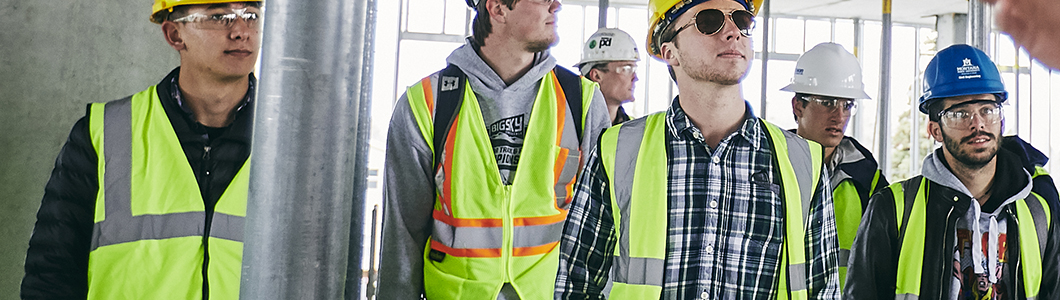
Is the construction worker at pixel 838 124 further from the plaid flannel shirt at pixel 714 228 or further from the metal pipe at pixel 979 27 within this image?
the plaid flannel shirt at pixel 714 228

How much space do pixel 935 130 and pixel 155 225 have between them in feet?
10.8

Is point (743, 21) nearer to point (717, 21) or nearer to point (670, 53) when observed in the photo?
point (717, 21)

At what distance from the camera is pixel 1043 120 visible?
13766 millimetres

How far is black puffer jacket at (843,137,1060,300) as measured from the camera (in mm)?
3365

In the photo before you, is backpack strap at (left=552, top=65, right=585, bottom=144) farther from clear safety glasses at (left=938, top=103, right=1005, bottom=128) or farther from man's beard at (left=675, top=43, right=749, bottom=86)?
clear safety glasses at (left=938, top=103, right=1005, bottom=128)

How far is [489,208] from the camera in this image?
9.93 feet

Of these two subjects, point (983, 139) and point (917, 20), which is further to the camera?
point (917, 20)

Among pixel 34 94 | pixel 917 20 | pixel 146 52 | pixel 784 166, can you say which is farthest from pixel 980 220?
pixel 917 20

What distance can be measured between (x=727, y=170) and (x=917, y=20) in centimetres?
1325

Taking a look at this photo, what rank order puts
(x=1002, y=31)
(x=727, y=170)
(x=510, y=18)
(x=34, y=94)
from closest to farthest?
(x=1002, y=31) < (x=727, y=170) < (x=510, y=18) < (x=34, y=94)

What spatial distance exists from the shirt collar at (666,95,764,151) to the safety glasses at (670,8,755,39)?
25 centimetres

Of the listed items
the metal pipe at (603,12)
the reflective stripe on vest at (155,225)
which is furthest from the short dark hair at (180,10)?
the metal pipe at (603,12)

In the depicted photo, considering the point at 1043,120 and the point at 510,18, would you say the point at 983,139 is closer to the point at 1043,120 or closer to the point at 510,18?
the point at 510,18

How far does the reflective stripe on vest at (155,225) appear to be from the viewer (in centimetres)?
295
